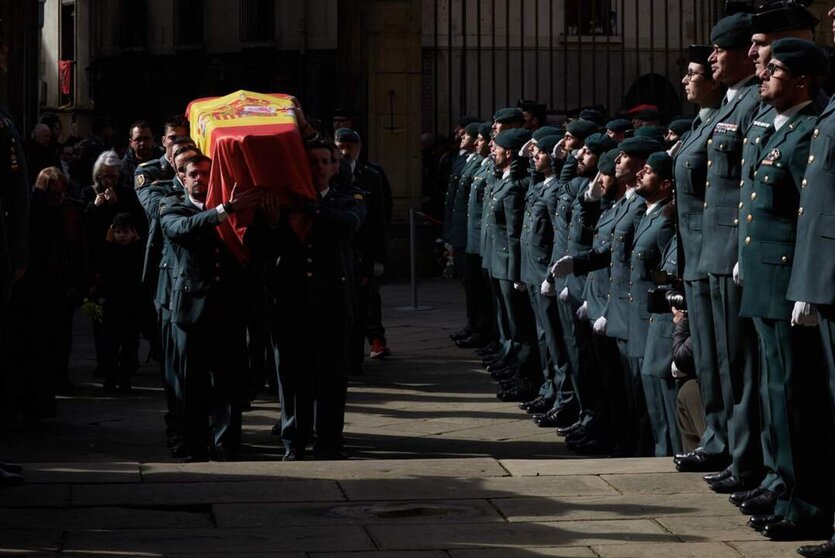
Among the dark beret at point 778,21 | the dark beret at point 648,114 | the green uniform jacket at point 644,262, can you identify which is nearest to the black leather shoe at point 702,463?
the green uniform jacket at point 644,262

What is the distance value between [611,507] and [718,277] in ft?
3.51

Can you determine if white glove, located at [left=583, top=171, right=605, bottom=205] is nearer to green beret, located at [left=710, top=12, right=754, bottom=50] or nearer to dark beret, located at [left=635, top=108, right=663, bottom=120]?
green beret, located at [left=710, top=12, right=754, bottom=50]

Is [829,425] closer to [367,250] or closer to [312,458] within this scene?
[312,458]

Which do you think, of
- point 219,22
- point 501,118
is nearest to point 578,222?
point 501,118

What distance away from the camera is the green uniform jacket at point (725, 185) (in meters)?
7.40

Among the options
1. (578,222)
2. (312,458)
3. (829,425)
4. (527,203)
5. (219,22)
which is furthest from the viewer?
(219,22)

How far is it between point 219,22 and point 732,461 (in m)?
37.0

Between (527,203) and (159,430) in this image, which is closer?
(159,430)

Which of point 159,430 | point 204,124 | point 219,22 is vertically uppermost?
point 219,22

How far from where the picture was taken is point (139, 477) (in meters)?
7.86

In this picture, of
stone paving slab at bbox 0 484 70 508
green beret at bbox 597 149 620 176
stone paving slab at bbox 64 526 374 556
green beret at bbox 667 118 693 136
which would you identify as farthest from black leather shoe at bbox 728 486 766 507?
green beret at bbox 667 118 693 136

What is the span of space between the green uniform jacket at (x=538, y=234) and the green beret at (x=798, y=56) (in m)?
4.96

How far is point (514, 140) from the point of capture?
13.0 meters

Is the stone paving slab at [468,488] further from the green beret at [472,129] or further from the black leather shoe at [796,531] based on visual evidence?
the green beret at [472,129]
